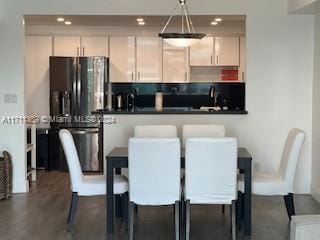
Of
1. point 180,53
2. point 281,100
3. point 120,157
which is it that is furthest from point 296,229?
point 180,53

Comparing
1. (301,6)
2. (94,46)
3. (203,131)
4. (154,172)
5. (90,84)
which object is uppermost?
(301,6)

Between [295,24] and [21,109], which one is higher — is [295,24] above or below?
above

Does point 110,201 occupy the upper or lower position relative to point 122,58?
lower

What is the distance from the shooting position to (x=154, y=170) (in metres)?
4.29

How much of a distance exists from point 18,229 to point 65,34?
445 centimetres

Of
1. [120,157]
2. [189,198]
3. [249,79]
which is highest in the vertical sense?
[249,79]

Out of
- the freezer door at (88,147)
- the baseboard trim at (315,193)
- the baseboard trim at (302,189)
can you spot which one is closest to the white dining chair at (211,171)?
the baseboard trim at (315,193)

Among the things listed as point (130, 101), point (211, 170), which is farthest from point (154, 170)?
point (130, 101)

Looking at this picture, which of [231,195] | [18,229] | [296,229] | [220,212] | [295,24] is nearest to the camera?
[296,229]

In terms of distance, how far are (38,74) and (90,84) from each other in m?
0.97

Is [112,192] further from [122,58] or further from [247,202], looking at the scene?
[122,58]

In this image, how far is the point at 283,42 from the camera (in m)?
6.19

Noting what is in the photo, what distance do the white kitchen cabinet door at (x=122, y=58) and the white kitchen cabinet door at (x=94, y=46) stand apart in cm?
10

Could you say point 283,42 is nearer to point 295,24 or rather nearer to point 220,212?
point 295,24
